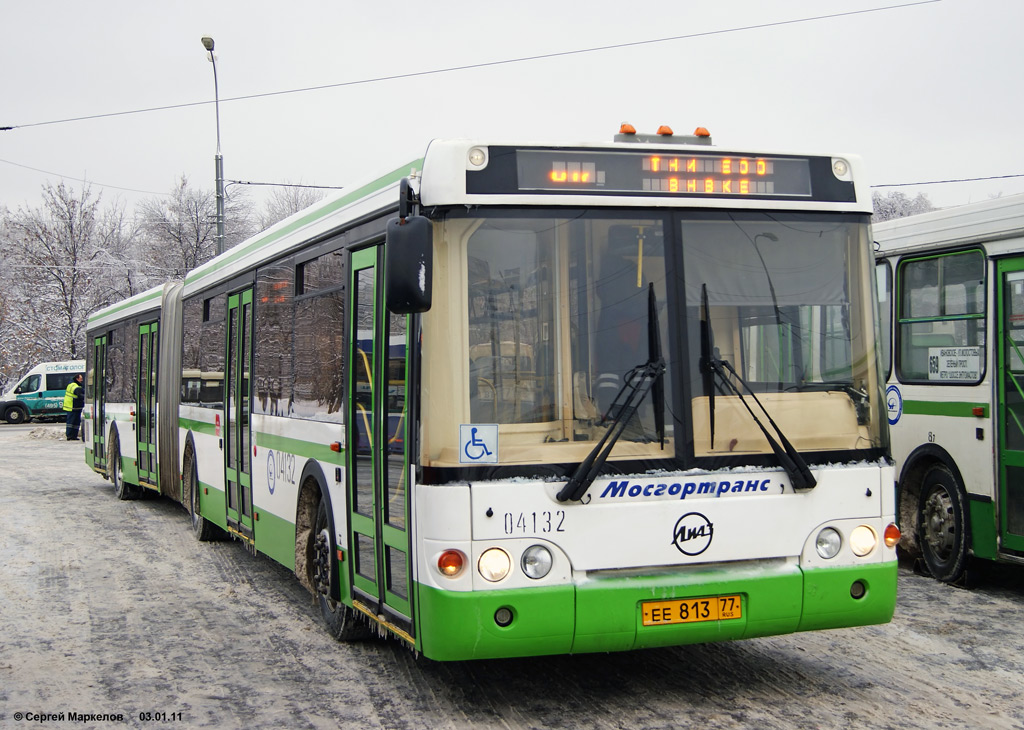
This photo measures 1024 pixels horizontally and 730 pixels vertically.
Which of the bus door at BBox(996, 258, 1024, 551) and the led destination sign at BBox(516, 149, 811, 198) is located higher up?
the led destination sign at BBox(516, 149, 811, 198)

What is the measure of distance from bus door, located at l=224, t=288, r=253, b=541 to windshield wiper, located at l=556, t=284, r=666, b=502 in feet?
16.6

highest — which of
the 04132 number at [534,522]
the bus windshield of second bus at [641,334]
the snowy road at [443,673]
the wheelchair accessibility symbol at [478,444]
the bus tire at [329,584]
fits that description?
the bus windshield of second bus at [641,334]

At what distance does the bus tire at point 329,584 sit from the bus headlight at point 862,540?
10.2 feet

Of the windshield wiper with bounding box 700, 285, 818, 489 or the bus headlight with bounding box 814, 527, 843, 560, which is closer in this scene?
the windshield wiper with bounding box 700, 285, 818, 489

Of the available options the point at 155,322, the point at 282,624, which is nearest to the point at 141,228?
the point at 155,322

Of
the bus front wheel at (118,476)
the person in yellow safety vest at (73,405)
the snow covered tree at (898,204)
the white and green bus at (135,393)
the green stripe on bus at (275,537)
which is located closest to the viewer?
the green stripe on bus at (275,537)

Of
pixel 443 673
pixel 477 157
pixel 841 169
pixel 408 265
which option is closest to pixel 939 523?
pixel 841 169

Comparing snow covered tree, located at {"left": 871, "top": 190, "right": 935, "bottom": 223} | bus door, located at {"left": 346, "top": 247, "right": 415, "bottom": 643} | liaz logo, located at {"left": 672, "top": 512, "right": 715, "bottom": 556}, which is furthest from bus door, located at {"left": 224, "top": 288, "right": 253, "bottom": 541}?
snow covered tree, located at {"left": 871, "top": 190, "right": 935, "bottom": 223}

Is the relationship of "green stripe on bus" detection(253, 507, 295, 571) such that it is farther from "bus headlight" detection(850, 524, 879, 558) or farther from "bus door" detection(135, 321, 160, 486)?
"bus door" detection(135, 321, 160, 486)

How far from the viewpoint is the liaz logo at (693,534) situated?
5.70 m

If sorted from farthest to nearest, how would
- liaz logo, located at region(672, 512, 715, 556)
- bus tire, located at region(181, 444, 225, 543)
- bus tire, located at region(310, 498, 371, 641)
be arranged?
bus tire, located at region(181, 444, 225, 543)
bus tire, located at region(310, 498, 371, 641)
liaz logo, located at region(672, 512, 715, 556)

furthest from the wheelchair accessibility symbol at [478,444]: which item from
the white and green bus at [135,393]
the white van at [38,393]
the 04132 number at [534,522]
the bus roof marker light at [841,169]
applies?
the white van at [38,393]

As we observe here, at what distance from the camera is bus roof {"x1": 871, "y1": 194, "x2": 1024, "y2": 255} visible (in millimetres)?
8844

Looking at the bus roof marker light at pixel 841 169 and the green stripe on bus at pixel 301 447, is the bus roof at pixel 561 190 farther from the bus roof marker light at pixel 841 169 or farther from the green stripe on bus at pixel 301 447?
the green stripe on bus at pixel 301 447
